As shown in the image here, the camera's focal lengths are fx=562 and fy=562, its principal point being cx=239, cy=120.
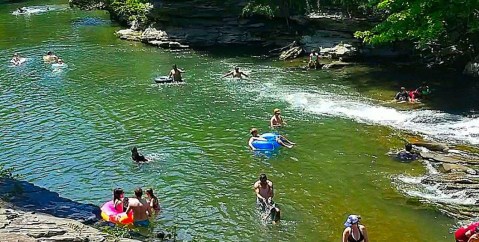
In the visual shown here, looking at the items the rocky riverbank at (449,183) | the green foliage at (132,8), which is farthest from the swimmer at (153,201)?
the green foliage at (132,8)

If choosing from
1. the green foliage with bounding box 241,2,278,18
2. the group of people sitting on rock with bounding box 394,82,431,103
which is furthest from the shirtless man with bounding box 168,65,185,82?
the group of people sitting on rock with bounding box 394,82,431,103

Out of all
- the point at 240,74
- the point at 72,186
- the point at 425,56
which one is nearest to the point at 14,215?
the point at 72,186

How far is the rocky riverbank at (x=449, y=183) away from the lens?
16062 millimetres

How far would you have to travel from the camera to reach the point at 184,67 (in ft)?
128

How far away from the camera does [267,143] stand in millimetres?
21812

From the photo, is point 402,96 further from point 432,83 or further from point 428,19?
point 432,83

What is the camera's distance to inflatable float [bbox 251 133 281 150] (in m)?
21.8

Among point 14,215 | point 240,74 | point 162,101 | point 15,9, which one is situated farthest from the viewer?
point 15,9

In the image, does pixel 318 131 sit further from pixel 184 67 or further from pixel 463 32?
pixel 184 67

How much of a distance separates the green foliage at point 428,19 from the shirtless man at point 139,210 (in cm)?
1829

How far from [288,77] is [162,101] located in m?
8.64

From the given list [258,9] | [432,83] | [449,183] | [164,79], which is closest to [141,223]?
[449,183]

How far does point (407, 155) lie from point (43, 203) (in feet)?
40.5

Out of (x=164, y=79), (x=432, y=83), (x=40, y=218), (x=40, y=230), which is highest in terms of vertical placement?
(x=40, y=230)
